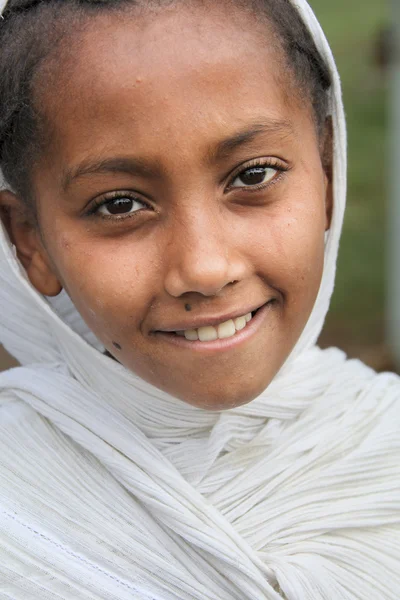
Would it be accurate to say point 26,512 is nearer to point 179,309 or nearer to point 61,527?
point 61,527

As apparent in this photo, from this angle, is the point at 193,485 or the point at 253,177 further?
the point at 193,485

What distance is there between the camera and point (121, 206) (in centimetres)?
150

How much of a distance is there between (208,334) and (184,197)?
24 cm

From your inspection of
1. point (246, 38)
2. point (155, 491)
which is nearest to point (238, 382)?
point (155, 491)

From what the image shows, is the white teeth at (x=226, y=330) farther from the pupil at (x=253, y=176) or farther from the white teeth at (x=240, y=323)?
the pupil at (x=253, y=176)

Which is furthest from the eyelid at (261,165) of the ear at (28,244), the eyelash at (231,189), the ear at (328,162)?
the ear at (28,244)

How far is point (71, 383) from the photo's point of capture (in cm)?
180

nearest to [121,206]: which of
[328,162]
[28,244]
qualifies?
[28,244]

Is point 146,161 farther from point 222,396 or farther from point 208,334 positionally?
point 222,396

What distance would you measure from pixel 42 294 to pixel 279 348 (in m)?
0.52

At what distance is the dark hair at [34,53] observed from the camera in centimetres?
150

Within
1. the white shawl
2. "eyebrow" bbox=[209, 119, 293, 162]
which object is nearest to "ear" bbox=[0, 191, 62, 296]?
the white shawl

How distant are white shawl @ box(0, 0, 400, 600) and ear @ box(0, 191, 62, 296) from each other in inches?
0.9

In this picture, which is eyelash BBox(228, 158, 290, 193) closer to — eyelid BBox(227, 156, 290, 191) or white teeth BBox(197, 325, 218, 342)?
eyelid BBox(227, 156, 290, 191)
